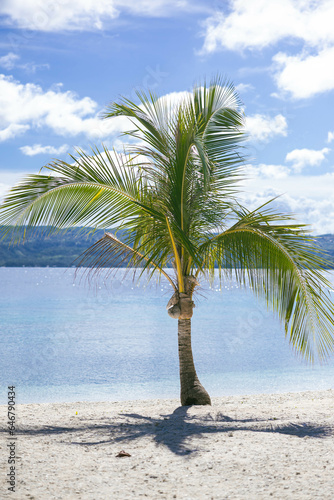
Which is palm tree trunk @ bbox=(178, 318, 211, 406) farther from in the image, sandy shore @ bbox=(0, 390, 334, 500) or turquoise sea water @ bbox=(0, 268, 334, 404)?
turquoise sea water @ bbox=(0, 268, 334, 404)

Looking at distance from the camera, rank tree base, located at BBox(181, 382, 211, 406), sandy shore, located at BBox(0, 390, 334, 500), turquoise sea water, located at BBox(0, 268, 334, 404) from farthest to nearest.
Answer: turquoise sea water, located at BBox(0, 268, 334, 404) < tree base, located at BBox(181, 382, 211, 406) < sandy shore, located at BBox(0, 390, 334, 500)

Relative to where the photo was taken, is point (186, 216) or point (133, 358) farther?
point (133, 358)

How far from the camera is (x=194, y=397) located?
7.33 meters

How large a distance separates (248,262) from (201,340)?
2023 centimetres

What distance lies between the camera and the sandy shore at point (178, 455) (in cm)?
383

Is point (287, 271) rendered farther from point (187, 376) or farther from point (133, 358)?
point (133, 358)

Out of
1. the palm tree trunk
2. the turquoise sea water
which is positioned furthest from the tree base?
the turquoise sea water

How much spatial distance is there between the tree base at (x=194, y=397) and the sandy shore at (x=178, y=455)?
458mm

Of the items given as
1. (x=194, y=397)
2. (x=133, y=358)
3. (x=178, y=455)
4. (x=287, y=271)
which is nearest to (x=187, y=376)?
(x=194, y=397)

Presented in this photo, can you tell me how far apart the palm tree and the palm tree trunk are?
2cm

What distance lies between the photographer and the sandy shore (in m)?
3.83

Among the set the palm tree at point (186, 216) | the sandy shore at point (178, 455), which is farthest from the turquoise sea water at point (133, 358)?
the sandy shore at point (178, 455)

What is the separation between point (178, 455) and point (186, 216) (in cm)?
344

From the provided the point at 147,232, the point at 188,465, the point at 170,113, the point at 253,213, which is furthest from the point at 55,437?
the point at 170,113
